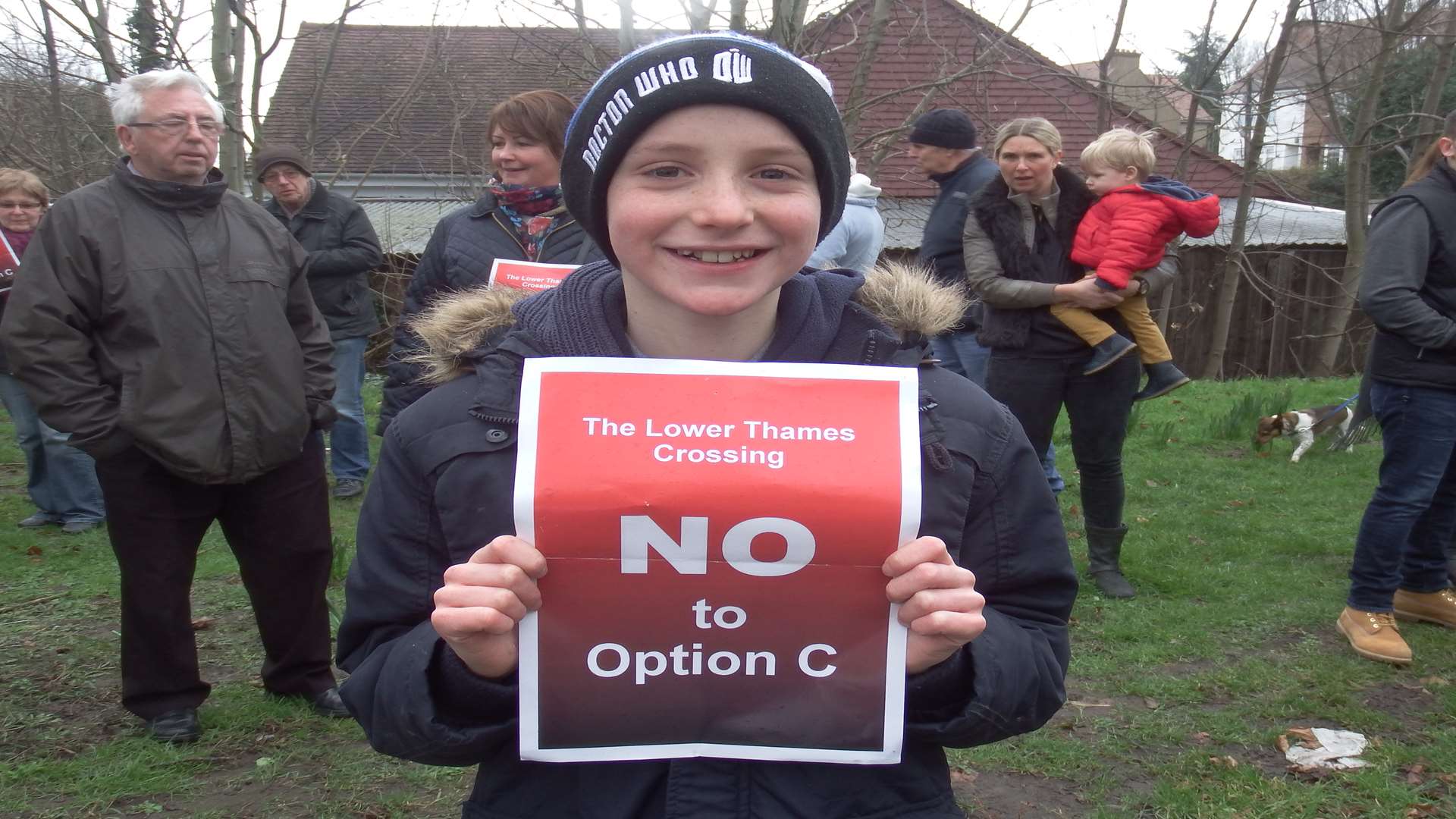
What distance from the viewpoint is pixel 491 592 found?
1279 mm

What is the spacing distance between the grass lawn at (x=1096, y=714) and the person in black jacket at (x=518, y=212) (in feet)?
4.38

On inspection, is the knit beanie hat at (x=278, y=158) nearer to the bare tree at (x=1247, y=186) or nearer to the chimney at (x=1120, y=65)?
the chimney at (x=1120, y=65)

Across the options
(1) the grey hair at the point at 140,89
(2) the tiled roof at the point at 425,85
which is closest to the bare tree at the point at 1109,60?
(2) the tiled roof at the point at 425,85

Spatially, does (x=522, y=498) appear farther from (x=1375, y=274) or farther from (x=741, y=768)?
(x=1375, y=274)

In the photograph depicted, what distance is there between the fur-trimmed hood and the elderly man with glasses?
2393mm

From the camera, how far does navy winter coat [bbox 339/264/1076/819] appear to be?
4.69 feet

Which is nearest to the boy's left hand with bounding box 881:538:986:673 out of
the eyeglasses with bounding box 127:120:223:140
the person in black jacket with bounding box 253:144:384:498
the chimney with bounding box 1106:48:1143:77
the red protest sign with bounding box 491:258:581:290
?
the red protest sign with bounding box 491:258:581:290

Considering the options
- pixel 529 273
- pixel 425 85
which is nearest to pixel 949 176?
pixel 529 273

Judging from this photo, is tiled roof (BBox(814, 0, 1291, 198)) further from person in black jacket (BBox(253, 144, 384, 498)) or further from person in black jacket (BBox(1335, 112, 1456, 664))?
person in black jacket (BBox(1335, 112, 1456, 664))

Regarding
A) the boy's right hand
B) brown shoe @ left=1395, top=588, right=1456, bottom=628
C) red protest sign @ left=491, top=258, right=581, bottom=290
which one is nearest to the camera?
the boy's right hand

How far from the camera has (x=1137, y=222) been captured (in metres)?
4.79

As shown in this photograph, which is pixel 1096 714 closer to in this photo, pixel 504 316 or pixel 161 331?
pixel 504 316

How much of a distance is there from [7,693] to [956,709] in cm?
419

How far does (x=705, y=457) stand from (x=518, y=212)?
2654 millimetres
